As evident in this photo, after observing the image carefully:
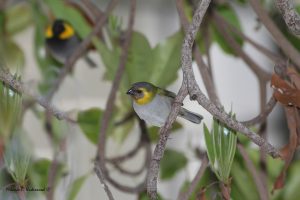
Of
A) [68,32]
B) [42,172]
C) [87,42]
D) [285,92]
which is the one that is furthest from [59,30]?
[285,92]

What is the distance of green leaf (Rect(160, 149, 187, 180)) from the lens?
0.93 metres

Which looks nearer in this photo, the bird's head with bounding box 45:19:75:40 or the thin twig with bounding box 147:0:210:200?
the thin twig with bounding box 147:0:210:200

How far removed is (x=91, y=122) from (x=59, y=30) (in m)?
0.18

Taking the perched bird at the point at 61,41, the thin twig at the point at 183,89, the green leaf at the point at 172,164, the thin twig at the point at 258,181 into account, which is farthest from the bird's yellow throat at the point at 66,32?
the thin twig at the point at 183,89

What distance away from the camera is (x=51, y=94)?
0.72 m

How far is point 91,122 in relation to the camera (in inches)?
30.2

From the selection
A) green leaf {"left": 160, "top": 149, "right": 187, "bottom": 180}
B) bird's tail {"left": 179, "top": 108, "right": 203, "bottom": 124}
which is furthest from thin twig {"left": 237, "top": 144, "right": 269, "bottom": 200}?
green leaf {"left": 160, "top": 149, "right": 187, "bottom": 180}

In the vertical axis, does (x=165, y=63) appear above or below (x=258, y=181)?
above

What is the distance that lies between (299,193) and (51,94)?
34 cm

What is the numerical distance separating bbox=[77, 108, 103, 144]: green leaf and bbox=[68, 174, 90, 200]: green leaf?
6 centimetres

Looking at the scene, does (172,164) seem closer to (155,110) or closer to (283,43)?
(283,43)

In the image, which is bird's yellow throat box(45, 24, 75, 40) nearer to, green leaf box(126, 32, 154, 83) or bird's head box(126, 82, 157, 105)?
green leaf box(126, 32, 154, 83)

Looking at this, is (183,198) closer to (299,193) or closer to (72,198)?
(72,198)

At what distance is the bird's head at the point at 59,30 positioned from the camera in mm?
862
